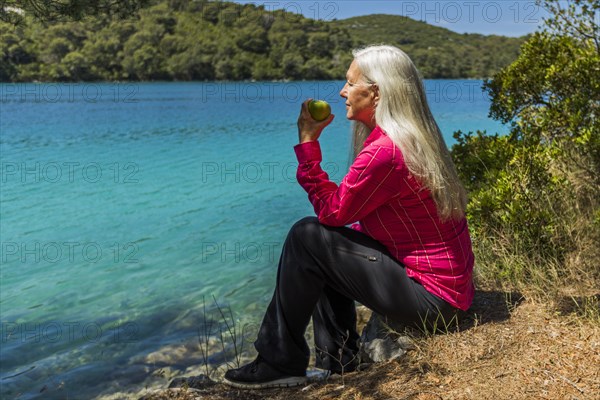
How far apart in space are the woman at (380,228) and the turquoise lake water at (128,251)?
202cm

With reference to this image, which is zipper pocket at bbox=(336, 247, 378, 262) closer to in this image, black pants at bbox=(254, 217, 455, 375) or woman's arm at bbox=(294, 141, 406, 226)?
black pants at bbox=(254, 217, 455, 375)

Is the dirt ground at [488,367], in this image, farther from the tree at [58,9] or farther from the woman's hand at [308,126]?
the tree at [58,9]

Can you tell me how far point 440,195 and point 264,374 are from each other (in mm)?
1290

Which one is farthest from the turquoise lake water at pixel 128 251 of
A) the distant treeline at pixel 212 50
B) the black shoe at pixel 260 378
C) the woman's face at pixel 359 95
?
the distant treeline at pixel 212 50

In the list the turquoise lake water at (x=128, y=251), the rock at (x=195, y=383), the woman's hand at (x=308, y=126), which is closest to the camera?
the woman's hand at (x=308, y=126)

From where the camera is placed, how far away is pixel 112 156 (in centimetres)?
1966

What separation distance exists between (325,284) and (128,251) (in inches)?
253

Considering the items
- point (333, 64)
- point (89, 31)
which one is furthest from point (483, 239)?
point (89, 31)

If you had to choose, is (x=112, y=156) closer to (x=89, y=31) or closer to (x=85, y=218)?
(x=85, y=218)

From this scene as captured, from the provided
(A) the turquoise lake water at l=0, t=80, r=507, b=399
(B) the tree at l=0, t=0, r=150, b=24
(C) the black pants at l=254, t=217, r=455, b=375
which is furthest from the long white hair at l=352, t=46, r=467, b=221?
(B) the tree at l=0, t=0, r=150, b=24

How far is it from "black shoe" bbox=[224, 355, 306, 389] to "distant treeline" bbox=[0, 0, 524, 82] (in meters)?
76.6

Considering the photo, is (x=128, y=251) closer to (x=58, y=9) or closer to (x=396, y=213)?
(x=58, y=9)

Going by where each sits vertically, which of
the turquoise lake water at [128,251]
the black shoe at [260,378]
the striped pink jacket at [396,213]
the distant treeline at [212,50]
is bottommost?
the turquoise lake water at [128,251]

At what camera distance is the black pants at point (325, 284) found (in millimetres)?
2648
